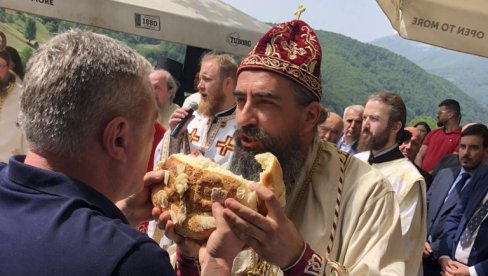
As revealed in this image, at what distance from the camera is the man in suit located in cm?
471

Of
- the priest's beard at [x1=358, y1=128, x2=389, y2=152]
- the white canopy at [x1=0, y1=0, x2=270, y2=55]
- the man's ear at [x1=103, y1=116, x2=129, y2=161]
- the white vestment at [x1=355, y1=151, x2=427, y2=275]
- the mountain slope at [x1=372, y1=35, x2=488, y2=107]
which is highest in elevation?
the mountain slope at [x1=372, y1=35, x2=488, y2=107]

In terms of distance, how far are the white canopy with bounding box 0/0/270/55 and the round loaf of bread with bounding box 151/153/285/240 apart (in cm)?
639

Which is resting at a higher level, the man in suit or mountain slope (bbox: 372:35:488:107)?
mountain slope (bbox: 372:35:488:107)

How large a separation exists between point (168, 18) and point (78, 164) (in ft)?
26.0

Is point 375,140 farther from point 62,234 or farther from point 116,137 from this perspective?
point 62,234

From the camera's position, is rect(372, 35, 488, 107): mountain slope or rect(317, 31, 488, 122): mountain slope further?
rect(372, 35, 488, 107): mountain slope

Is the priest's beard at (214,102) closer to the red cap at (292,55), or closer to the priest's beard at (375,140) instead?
the priest's beard at (375,140)

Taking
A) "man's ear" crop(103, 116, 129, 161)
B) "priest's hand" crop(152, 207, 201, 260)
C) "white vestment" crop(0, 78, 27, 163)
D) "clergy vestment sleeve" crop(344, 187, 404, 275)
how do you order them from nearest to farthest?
"man's ear" crop(103, 116, 129, 161)
"priest's hand" crop(152, 207, 201, 260)
"clergy vestment sleeve" crop(344, 187, 404, 275)
"white vestment" crop(0, 78, 27, 163)

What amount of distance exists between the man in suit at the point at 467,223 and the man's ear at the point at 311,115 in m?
Answer: 2.43

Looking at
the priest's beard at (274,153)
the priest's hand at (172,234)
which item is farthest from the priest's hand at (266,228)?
the priest's beard at (274,153)

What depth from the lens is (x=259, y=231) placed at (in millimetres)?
1938

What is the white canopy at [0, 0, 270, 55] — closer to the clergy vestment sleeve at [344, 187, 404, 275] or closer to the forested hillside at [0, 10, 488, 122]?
the clergy vestment sleeve at [344, 187, 404, 275]

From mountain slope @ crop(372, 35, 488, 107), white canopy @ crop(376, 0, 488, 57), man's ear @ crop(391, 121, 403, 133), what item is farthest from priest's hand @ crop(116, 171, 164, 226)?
mountain slope @ crop(372, 35, 488, 107)

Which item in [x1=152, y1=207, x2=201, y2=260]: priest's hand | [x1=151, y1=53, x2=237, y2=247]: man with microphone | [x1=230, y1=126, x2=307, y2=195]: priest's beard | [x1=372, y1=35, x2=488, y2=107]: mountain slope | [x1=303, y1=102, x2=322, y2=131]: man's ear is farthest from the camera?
[x1=372, y1=35, x2=488, y2=107]: mountain slope
